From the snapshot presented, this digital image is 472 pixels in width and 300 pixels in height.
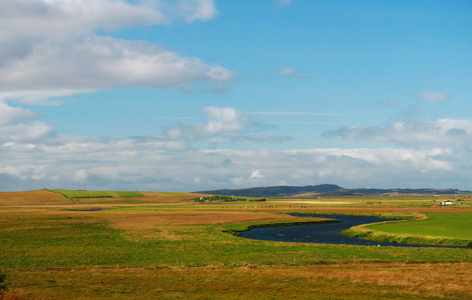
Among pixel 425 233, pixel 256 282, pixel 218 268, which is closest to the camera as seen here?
pixel 256 282

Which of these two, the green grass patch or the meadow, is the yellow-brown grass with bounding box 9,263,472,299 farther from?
the green grass patch

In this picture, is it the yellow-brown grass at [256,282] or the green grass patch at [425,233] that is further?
the green grass patch at [425,233]

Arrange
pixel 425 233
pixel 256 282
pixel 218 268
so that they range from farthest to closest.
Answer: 1. pixel 425 233
2. pixel 218 268
3. pixel 256 282

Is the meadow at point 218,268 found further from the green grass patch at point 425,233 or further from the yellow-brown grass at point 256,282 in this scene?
the green grass patch at point 425,233

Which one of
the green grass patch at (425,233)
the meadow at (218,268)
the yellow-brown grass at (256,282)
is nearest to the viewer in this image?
the yellow-brown grass at (256,282)

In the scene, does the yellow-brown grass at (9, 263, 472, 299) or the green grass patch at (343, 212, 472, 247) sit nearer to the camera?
the yellow-brown grass at (9, 263, 472, 299)

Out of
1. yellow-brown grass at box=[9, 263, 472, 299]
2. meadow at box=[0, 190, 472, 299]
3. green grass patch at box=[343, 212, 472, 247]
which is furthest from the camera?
green grass patch at box=[343, 212, 472, 247]

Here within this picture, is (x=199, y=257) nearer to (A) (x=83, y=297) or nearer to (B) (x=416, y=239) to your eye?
(A) (x=83, y=297)

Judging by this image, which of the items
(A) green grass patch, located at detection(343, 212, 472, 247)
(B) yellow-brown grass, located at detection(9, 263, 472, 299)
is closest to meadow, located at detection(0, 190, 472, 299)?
(B) yellow-brown grass, located at detection(9, 263, 472, 299)

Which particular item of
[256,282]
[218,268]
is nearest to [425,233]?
[218,268]

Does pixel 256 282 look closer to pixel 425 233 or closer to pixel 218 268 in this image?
pixel 218 268

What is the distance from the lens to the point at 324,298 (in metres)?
34.4

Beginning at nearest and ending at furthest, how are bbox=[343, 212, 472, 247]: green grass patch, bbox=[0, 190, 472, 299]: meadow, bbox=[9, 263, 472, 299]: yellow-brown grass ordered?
bbox=[9, 263, 472, 299]: yellow-brown grass < bbox=[0, 190, 472, 299]: meadow < bbox=[343, 212, 472, 247]: green grass patch

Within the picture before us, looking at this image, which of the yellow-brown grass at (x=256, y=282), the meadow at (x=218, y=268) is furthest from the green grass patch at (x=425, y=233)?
the yellow-brown grass at (x=256, y=282)
